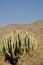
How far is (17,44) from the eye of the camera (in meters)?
22.1

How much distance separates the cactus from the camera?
22.2 metres

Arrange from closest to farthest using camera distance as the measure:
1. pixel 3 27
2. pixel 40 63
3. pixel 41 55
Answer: pixel 40 63, pixel 41 55, pixel 3 27

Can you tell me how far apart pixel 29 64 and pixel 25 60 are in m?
1.14

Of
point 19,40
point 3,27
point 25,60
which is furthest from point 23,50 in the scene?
point 3,27

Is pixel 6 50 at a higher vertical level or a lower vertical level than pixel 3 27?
lower

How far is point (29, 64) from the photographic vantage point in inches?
693

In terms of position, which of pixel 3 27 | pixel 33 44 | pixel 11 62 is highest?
pixel 3 27

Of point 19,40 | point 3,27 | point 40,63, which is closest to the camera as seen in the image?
point 40,63

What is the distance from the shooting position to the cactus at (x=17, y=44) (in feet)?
72.8

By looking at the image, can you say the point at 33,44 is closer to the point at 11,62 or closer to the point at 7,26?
the point at 11,62

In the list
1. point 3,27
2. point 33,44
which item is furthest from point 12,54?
point 3,27

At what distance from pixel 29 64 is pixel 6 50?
5355 millimetres

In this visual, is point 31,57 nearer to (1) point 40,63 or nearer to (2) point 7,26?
(1) point 40,63

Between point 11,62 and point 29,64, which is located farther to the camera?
point 11,62
